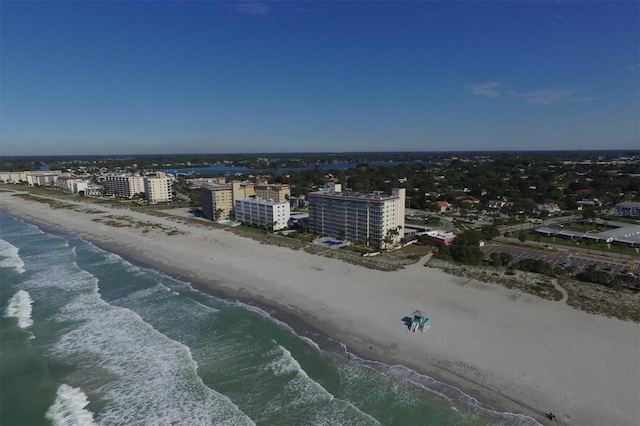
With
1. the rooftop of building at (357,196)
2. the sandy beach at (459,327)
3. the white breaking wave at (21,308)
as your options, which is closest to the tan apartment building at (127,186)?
the sandy beach at (459,327)

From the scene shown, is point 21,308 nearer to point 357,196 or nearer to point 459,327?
point 459,327

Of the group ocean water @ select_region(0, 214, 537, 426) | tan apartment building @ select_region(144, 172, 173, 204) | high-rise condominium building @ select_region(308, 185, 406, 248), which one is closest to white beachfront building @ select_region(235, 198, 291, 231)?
high-rise condominium building @ select_region(308, 185, 406, 248)

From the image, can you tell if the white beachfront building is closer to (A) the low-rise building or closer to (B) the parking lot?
(B) the parking lot

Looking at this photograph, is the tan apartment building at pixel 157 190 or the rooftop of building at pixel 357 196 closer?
the rooftop of building at pixel 357 196

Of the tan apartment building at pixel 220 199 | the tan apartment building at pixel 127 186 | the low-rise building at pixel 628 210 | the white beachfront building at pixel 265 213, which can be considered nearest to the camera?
the white beachfront building at pixel 265 213

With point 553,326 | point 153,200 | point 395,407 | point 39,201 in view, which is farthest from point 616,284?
point 39,201

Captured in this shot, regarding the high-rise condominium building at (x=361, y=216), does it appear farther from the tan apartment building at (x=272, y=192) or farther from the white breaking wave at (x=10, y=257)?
the white breaking wave at (x=10, y=257)

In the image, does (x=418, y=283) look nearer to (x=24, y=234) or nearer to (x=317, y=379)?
(x=317, y=379)
